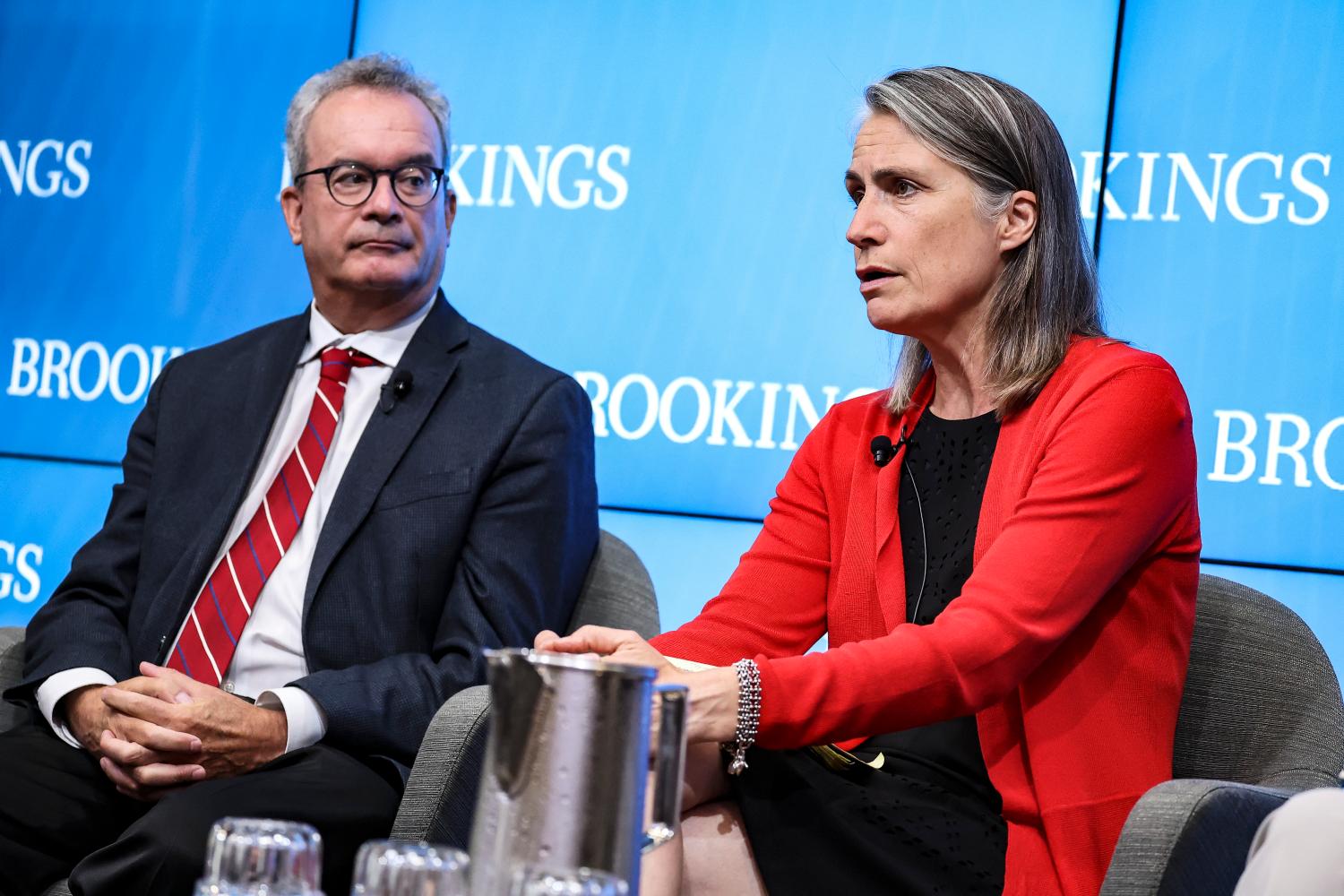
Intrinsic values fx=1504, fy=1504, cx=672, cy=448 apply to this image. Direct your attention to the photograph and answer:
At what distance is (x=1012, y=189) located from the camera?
224 centimetres

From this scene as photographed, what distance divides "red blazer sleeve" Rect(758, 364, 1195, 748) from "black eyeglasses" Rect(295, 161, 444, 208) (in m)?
1.34

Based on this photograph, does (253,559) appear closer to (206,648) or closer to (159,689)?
(206,648)

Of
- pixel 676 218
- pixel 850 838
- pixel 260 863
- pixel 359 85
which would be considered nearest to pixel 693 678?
pixel 850 838

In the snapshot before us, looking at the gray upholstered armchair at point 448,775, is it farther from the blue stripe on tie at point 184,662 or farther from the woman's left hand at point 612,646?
the blue stripe on tie at point 184,662

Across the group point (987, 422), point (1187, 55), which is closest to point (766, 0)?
point (1187, 55)

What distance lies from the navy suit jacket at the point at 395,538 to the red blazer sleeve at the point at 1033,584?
74 cm

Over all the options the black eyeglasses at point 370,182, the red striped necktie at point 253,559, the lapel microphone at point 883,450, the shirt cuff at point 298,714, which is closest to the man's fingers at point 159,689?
the shirt cuff at point 298,714

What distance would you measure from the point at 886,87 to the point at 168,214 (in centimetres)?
233

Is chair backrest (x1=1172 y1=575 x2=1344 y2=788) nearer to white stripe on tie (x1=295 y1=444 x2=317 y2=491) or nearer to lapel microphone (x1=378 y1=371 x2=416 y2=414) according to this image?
lapel microphone (x1=378 y1=371 x2=416 y2=414)

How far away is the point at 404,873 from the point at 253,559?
176 cm

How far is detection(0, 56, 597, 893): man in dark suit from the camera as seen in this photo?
2203 mm

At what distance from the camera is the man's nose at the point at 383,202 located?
2770 mm

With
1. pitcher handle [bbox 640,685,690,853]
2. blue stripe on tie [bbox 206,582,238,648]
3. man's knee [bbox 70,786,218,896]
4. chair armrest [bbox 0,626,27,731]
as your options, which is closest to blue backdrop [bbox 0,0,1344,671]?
blue stripe on tie [bbox 206,582,238,648]

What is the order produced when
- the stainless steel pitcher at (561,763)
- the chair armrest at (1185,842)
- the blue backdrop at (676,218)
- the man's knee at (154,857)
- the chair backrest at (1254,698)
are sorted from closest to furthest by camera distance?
the stainless steel pitcher at (561,763), the chair armrest at (1185,842), the man's knee at (154,857), the chair backrest at (1254,698), the blue backdrop at (676,218)
